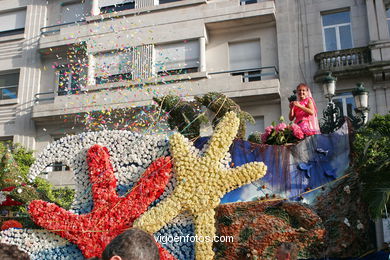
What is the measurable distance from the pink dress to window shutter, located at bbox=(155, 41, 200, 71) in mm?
7931

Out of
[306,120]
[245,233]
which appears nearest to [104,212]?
[245,233]

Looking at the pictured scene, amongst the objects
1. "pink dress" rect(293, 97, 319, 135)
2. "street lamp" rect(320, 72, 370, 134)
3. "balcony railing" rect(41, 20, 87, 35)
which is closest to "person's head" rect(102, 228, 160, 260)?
"pink dress" rect(293, 97, 319, 135)

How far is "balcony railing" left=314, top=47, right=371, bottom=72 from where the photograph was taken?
14.2 m

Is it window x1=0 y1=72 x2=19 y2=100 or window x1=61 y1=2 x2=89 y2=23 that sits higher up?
window x1=61 y1=2 x2=89 y2=23

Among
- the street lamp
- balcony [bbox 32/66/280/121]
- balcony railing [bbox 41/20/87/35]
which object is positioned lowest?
the street lamp

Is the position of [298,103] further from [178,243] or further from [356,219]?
[178,243]

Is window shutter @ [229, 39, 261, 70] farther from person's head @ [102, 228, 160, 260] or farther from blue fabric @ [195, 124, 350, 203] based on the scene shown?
person's head @ [102, 228, 160, 260]

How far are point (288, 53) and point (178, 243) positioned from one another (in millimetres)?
10224

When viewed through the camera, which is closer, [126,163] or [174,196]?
[174,196]

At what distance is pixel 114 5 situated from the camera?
17688 millimetres

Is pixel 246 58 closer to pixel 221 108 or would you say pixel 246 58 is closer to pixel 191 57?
pixel 191 57

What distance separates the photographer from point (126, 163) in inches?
288

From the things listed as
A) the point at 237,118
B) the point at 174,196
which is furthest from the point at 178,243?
the point at 237,118

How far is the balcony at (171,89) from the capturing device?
14602 millimetres
